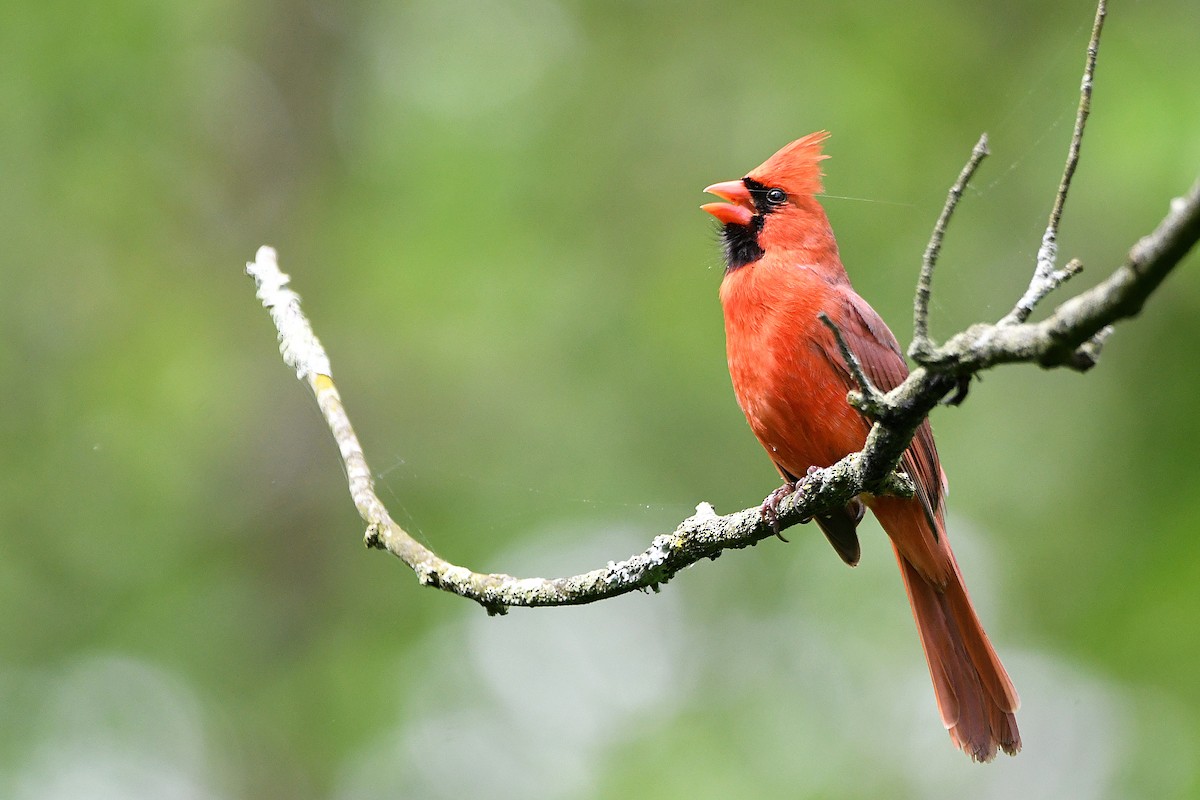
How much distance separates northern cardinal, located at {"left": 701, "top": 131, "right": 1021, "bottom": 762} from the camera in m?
2.88

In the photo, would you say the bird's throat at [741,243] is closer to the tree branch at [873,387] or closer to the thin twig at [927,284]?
the tree branch at [873,387]

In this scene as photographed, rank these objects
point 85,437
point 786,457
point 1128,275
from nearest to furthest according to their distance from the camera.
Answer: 1. point 1128,275
2. point 786,457
3. point 85,437

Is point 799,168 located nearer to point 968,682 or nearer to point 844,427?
point 844,427

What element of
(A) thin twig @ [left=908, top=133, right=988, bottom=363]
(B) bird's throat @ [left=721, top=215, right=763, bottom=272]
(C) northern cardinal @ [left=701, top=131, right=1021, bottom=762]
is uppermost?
(B) bird's throat @ [left=721, top=215, right=763, bottom=272]

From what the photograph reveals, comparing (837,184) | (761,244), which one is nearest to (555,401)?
(837,184)

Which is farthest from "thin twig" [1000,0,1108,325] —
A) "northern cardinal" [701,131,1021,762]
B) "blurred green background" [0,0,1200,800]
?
"blurred green background" [0,0,1200,800]

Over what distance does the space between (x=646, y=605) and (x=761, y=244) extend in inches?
150

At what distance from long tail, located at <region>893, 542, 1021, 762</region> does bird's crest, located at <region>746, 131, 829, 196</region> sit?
113 cm

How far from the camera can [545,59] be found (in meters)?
6.63

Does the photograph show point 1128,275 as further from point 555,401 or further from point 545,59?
point 545,59

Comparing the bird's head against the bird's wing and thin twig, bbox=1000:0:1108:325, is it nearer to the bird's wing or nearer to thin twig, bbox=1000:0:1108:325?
the bird's wing

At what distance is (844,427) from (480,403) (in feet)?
11.4

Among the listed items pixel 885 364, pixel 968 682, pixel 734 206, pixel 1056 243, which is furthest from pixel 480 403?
pixel 1056 243

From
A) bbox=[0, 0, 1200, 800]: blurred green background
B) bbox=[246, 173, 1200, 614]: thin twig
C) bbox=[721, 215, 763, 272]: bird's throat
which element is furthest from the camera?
bbox=[0, 0, 1200, 800]: blurred green background
